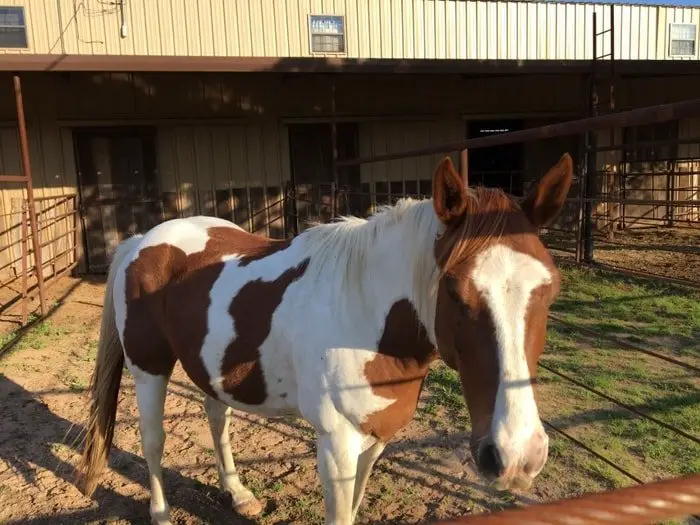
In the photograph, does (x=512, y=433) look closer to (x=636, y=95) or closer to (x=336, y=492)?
(x=336, y=492)

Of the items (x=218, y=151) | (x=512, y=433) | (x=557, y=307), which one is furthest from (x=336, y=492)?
(x=218, y=151)

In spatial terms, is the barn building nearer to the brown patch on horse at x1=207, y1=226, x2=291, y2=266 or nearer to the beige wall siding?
the beige wall siding

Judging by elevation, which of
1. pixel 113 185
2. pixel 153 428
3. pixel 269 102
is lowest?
pixel 153 428

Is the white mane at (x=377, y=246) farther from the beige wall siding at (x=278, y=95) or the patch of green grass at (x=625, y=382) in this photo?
the beige wall siding at (x=278, y=95)

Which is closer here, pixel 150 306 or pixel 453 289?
pixel 453 289

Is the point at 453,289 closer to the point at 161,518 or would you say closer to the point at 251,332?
the point at 251,332

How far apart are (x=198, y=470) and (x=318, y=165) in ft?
20.7

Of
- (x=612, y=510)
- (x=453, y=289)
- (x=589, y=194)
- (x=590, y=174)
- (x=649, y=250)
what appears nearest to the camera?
(x=612, y=510)

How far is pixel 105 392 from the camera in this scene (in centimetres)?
262

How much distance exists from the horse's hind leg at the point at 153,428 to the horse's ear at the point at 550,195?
69.6 inches

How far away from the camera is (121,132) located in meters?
7.66

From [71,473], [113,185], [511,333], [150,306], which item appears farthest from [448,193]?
[113,185]

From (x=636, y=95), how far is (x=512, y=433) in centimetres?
1030

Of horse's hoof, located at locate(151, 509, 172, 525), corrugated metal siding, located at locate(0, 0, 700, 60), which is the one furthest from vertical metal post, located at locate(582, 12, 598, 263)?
horse's hoof, located at locate(151, 509, 172, 525)
